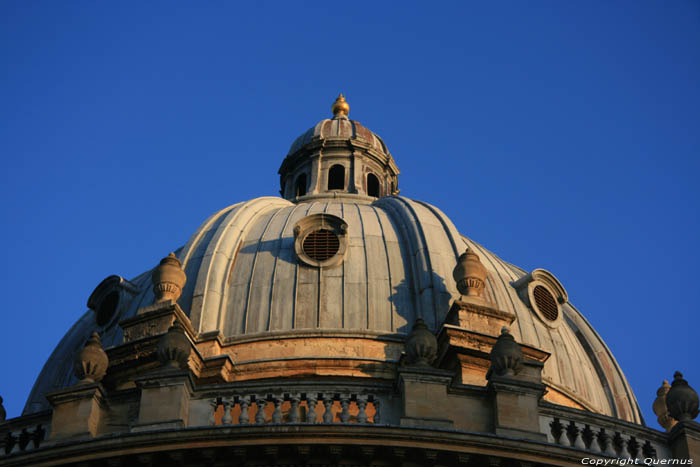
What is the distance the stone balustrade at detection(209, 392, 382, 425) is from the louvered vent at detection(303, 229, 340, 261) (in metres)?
10.3

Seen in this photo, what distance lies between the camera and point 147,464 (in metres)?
23.0

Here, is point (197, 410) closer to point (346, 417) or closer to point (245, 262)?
point (346, 417)

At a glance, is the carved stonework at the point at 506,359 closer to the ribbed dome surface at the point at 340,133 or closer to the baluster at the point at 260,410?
the baluster at the point at 260,410

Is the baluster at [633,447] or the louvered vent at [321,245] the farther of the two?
the louvered vent at [321,245]

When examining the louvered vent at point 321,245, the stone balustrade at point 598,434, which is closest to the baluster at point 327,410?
the stone balustrade at point 598,434

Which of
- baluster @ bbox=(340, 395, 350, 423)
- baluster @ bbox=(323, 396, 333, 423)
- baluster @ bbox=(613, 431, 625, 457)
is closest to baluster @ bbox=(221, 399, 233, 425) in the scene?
baluster @ bbox=(323, 396, 333, 423)

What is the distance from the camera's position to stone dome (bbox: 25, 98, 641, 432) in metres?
32.6

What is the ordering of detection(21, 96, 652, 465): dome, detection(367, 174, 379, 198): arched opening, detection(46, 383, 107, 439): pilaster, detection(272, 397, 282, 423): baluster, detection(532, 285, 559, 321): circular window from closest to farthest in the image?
detection(272, 397, 282, 423): baluster
detection(21, 96, 652, 465): dome
detection(46, 383, 107, 439): pilaster
detection(532, 285, 559, 321): circular window
detection(367, 174, 379, 198): arched opening

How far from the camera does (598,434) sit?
24422 mm

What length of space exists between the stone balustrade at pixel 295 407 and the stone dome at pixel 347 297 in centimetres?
590

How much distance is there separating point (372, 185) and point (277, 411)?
22.6 metres

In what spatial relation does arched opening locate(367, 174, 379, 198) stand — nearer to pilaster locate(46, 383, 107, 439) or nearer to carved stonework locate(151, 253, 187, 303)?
carved stonework locate(151, 253, 187, 303)

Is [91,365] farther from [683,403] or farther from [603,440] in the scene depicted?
[683,403]

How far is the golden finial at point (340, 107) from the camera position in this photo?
161ft
